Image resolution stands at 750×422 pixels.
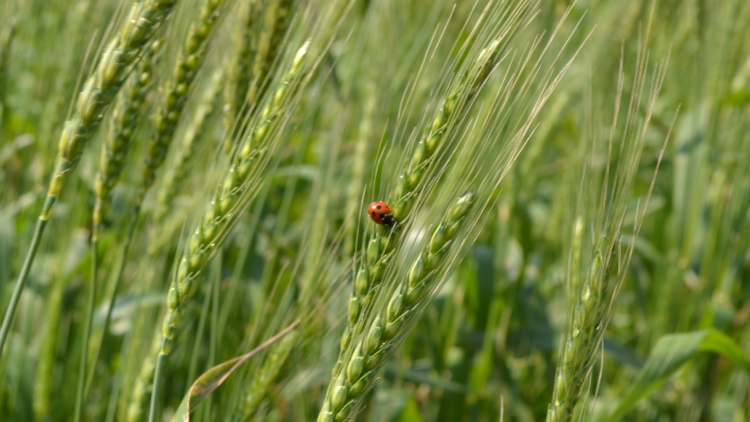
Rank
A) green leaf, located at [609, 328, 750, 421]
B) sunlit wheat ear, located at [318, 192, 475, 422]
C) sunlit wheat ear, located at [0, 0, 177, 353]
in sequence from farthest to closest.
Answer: green leaf, located at [609, 328, 750, 421], sunlit wheat ear, located at [0, 0, 177, 353], sunlit wheat ear, located at [318, 192, 475, 422]

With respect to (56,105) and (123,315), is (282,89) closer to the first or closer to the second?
(56,105)

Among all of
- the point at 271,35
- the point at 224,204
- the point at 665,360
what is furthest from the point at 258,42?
the point at 665,360

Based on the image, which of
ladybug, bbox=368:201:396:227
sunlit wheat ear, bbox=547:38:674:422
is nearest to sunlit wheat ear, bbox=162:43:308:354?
ladybug, bbox=368:201:396:227

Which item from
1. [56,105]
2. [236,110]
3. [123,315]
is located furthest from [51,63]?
[236,110]

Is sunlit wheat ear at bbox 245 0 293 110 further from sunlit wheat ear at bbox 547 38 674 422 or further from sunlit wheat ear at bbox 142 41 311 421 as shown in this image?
sunlit wheat ear at bbox 547 38 674 422

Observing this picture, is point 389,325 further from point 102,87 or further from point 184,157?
point 184,157

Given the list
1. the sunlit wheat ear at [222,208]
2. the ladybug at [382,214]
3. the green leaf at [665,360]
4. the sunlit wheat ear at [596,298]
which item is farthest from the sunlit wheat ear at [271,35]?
the green leaf at [665,360]

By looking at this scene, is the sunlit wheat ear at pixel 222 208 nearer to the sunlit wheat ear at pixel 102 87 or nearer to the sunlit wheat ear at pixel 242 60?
the sunlit wheat ear at pixel 102 87

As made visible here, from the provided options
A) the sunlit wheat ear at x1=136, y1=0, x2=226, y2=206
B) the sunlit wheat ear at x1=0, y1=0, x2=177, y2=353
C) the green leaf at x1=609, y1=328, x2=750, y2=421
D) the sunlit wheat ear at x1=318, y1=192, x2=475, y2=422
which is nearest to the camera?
the sunlit wheat ear at x1=318, y1=192, x2=475, y2=422

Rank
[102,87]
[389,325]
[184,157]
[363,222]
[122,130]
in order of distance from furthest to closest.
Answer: [363,222] < [184,157] < [122,130] < [102,87] < [389,325]
